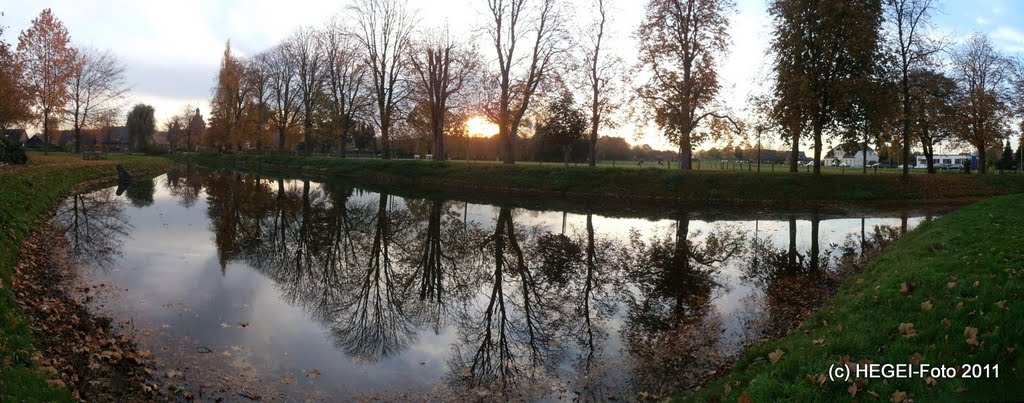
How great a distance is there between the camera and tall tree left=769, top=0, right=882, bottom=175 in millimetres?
29516

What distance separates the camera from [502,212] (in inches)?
971

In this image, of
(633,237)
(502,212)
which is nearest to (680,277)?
(633,237)

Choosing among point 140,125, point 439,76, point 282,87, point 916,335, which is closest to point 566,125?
point 439,76

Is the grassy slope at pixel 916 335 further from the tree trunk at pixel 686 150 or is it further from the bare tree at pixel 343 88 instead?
the bare tree at pixel 343 88

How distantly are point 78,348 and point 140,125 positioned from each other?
100921 millimetres

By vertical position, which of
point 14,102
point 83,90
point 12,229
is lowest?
point 12,229

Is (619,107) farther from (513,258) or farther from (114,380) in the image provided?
(114,380)

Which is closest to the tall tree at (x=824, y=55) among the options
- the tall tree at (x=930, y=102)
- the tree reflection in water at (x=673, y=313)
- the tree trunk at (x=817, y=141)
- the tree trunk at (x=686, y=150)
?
the tree trunk at (x=817, y=141)

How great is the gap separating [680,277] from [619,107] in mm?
28601

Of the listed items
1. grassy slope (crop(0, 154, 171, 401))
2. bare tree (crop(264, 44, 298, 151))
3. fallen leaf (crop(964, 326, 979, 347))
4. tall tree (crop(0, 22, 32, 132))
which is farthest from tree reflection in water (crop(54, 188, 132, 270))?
bare tree (crop(264, 44, 298, 151))

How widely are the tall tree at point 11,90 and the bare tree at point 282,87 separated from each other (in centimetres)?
3016

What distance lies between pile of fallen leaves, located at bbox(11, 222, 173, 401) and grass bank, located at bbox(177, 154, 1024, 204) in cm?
2710

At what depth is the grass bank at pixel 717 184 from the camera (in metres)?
31.1

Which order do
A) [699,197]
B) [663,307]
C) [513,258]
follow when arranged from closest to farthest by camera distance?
[663,307] < [513,258] < [699,197]
